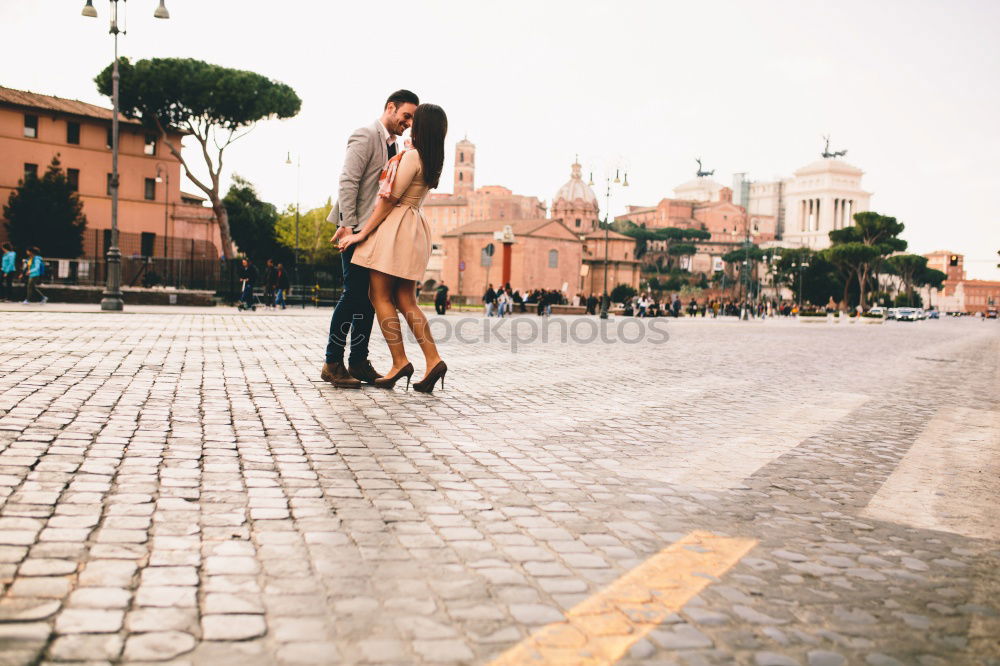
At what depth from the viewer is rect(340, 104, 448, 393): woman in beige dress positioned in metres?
5.54

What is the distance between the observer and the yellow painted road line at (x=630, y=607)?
183cm

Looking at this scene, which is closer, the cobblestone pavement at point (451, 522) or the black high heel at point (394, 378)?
the cobblestone pavement at point (451, 522)

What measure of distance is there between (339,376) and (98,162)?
49.3m

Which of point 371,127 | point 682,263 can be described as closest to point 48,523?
point 371,127

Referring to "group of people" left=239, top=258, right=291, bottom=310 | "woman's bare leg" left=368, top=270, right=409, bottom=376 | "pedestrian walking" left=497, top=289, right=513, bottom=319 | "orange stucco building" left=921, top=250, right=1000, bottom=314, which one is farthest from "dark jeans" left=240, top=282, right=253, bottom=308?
"orange stucco building" left=921, top=250, right=1000, bottom=314

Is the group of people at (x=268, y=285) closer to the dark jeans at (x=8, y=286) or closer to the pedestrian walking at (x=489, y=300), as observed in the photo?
the dark jeans at (x=8, y=286)

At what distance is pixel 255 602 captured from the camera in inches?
79.5

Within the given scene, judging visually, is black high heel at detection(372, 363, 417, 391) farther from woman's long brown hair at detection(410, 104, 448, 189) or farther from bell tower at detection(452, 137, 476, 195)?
bell tower at detection(452, 137, 476, 195)

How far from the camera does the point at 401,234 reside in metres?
5.62

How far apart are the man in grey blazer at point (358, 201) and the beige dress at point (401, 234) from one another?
0.78 ft

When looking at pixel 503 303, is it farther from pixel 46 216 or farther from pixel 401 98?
pixel 401 98

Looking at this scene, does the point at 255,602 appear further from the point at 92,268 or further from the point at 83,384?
the point at 92,268

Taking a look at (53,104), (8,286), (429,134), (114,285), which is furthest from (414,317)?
(53,104)

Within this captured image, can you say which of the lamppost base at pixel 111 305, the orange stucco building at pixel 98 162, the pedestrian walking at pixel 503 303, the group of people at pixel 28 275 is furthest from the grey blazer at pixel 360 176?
the orange stucco building at pixel 98 162
